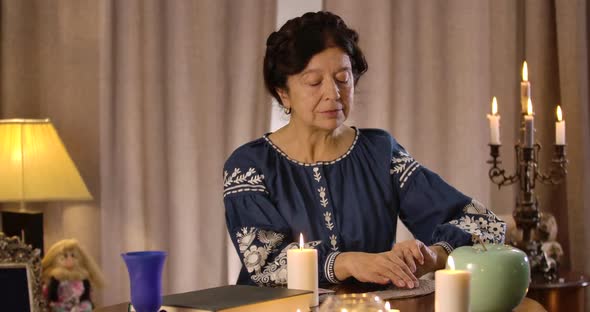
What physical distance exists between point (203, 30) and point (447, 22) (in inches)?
38.6

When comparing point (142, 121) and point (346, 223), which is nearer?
point (346, 223)

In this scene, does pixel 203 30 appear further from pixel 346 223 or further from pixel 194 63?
pixel 346 223

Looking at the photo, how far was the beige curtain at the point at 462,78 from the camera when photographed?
3574 mm

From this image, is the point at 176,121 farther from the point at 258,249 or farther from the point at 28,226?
the point at 258,249

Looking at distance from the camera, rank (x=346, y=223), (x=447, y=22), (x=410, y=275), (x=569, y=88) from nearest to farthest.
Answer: (x=410, y=275) → (x=346, y=223) → (x=569, y=88) → (x=447, y=22)

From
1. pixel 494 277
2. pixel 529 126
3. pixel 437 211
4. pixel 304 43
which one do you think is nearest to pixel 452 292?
pixel 494 277

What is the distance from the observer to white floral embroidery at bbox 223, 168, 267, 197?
2123 millimetres

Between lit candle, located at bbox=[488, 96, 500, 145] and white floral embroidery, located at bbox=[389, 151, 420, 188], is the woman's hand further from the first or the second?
lit candle, located at bbox=[488, 96, 500, 145]

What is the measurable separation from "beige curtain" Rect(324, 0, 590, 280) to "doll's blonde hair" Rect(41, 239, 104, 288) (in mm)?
1212

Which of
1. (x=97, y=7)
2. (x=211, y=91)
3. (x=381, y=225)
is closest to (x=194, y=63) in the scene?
(x=211, y=91)

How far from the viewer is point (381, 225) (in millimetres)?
2182

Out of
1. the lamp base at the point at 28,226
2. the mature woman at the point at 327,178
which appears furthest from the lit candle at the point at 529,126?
the lamp base at the point at 28,226

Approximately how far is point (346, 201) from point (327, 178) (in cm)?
7

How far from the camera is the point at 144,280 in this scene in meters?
1.26
